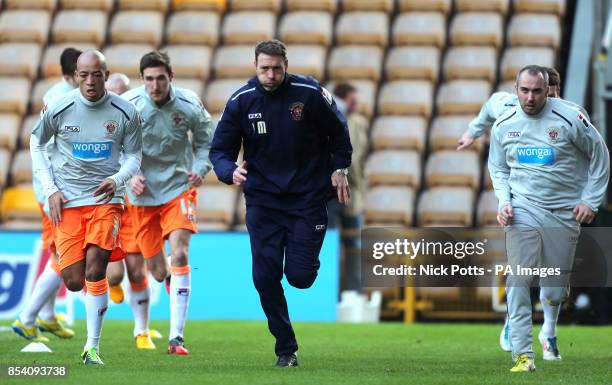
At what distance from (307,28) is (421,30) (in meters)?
1.61

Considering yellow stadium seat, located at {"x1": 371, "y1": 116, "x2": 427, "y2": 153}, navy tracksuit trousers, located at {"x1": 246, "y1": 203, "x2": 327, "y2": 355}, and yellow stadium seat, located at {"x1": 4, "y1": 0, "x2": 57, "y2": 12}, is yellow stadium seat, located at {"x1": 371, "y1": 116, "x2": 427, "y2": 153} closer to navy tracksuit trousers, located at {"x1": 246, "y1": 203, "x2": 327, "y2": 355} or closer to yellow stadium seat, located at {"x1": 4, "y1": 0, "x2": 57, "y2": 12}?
yellow stadium seat, located at {"x1": 4, "y1": 0, "x2": 57, "y2": 12}

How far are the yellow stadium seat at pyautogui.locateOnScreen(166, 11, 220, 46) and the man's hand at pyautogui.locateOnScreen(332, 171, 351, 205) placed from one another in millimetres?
10837

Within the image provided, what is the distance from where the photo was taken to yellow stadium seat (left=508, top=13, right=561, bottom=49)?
725 inches

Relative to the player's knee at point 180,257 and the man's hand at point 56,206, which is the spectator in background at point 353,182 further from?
the man's hand at point 56,206

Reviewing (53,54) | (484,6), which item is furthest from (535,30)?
→ (53,54)

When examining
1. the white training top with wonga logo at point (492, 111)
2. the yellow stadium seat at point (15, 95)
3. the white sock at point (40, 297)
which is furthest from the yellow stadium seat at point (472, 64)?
the white sock at point (40, 297)

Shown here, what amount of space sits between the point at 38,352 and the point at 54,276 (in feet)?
4.11

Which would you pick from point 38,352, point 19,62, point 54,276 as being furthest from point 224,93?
point 38,352

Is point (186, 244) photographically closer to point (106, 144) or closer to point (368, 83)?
point (106, 144)

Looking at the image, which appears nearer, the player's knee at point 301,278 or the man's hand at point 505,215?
the player's knee at point 301,278

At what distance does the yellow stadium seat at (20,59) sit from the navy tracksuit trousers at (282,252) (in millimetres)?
10808

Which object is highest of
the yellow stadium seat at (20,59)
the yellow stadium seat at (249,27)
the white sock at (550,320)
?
the yellow stadium seat at (249,27)

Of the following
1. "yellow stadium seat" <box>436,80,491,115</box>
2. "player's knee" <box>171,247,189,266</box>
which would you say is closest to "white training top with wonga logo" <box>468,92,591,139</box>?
"player's knee" <box>171,247,189,266</box>

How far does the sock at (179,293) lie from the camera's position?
10633 millimetres
